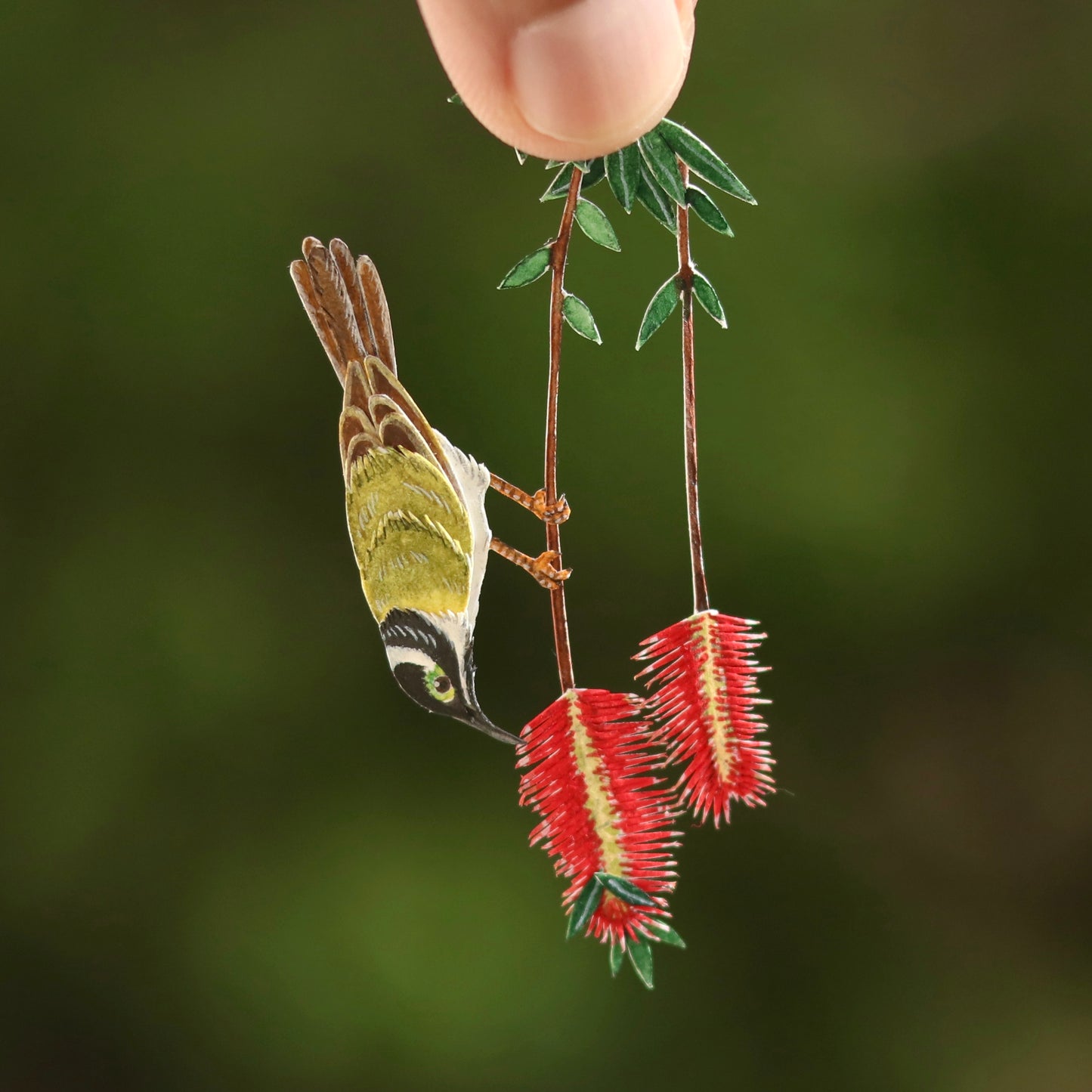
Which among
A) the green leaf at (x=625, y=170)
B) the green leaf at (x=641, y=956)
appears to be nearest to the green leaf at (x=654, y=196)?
the green leaf at (x=625, y=170)

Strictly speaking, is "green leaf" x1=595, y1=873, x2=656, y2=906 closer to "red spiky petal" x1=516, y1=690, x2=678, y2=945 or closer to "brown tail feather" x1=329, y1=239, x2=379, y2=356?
"red spiky petal" x1=516, y1=690, x2=678, y2=945

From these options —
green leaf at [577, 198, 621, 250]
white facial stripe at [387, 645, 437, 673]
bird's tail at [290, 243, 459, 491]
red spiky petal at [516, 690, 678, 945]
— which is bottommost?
red spiky petal at [516, 690, 678, 945]

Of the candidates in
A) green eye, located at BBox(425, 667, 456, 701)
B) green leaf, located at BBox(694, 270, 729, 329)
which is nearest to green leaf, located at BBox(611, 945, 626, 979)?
green eye, located at BBox(425, 667, 456, 701)

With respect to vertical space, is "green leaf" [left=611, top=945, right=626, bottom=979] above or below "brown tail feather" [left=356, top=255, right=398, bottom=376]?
below

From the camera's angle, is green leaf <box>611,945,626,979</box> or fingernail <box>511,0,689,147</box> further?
green leaf <box>611,945,626,979</box>

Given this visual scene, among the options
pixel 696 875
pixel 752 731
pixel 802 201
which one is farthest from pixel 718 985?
pixel 802 201

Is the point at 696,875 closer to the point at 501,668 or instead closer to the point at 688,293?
the point at 501,668

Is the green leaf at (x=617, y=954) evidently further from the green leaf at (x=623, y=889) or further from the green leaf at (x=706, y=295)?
the green leaf at (x=706, y=295)

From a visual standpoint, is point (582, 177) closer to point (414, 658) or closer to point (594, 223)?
point (594, 223)

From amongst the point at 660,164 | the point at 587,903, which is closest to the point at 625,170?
the point at 660,164
